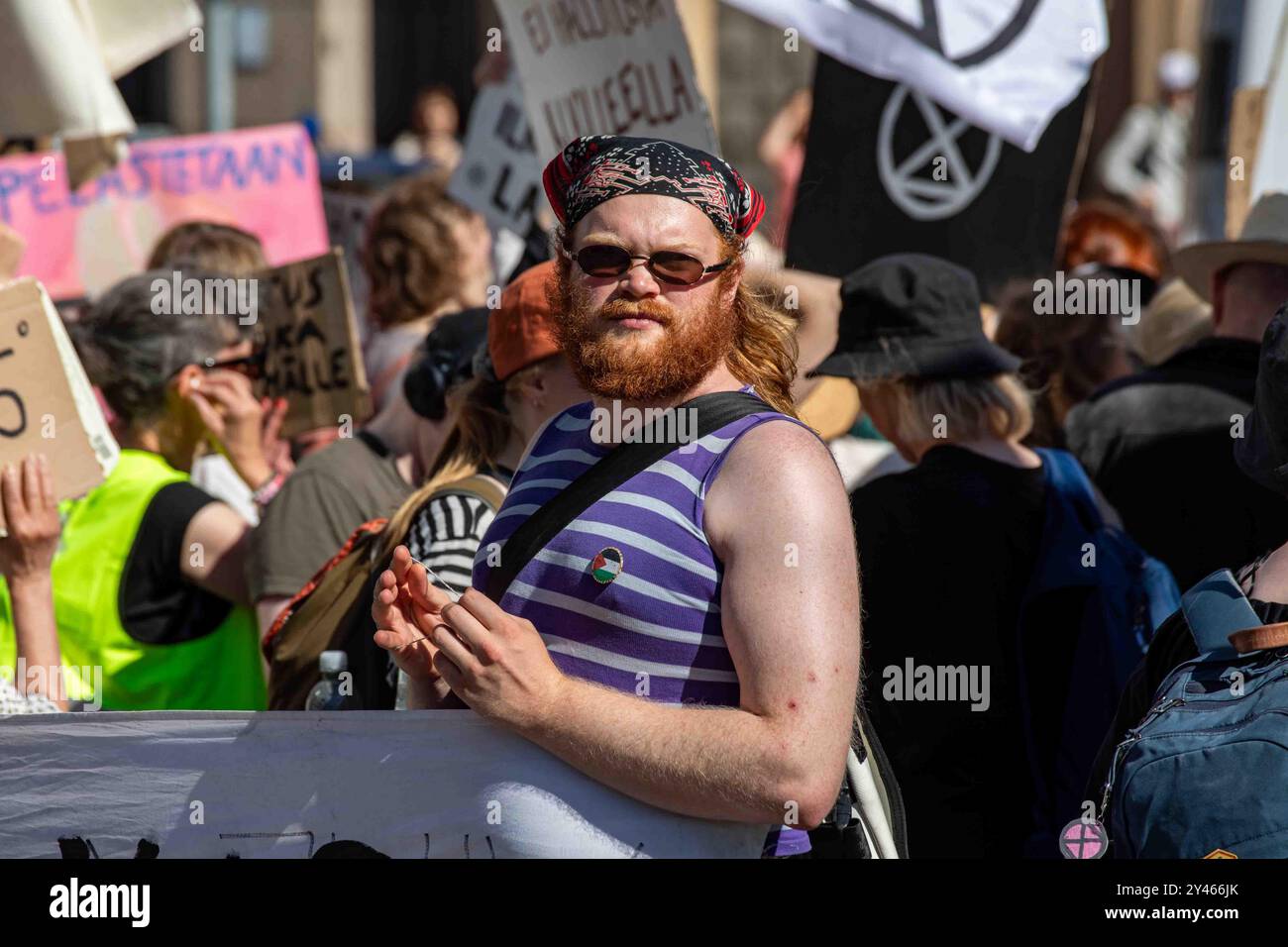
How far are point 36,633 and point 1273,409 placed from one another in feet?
7.94

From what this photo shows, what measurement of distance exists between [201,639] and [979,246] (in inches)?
103

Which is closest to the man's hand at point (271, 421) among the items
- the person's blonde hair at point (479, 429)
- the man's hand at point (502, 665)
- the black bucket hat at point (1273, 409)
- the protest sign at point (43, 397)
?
the protest sign at point (43, 397)

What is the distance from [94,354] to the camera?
4391 mm

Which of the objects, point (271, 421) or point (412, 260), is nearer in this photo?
point (271, 421)

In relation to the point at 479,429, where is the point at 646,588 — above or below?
below

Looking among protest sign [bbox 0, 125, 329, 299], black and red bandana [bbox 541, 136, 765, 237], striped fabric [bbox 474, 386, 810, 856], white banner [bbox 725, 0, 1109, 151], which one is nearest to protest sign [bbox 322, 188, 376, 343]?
protest sign [bbox 0, 125, 329, 299]

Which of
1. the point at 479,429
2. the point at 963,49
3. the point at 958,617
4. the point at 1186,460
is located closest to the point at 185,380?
the point at 479,429

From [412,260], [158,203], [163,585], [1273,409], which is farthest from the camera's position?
[158,203]

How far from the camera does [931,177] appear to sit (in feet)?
17.2

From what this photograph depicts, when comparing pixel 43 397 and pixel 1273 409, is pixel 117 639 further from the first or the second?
pixel 1273 409

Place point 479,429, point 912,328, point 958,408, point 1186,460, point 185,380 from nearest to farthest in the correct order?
1. point 479,429
2. point 958,408
3. point 912,328
4. point 1186,460
5. point 185,380

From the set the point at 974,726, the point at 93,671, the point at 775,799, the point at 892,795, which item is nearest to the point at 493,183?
the point at 93,671
